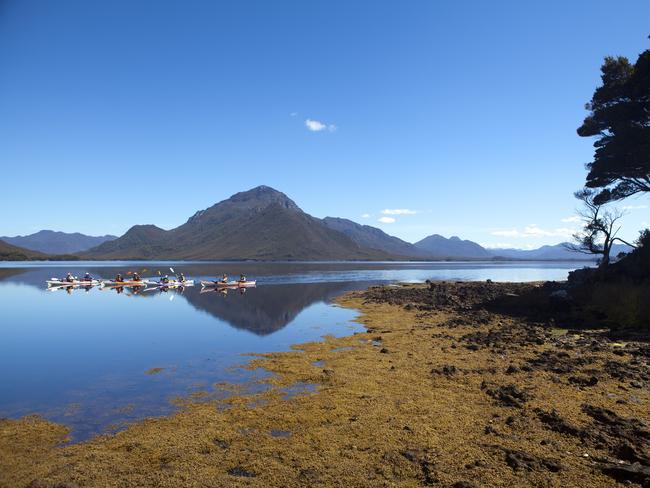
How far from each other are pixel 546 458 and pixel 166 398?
1300 cm

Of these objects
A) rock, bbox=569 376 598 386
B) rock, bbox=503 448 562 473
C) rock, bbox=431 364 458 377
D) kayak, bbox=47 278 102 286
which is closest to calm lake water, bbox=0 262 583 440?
rock, bbox=431 364 458 377

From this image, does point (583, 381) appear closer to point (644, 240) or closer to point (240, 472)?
point (240, 472)

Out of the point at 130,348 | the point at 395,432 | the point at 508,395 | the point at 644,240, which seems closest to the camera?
the point at 395,432

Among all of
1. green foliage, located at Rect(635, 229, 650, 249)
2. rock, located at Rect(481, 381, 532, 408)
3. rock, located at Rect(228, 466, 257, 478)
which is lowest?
rock, located at Rect(228, 466, 257, 478)

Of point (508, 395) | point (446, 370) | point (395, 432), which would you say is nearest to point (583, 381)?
point (508, 395)

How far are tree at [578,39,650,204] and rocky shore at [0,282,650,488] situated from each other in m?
27.2

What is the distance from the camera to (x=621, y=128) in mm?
41219

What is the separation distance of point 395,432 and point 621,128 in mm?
43521

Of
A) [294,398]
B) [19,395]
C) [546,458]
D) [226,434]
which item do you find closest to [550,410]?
[546,458]

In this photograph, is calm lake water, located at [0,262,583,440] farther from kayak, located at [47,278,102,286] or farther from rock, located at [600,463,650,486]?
kayak, located at [47,278,102,286]

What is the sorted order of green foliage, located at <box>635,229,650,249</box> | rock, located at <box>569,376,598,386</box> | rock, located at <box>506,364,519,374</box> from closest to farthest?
rock, located at <box>569,376,598,386</box> → rock, located at <box>506,364,519,374</box> → green foliage, located at <box>635,229,650,249</box>

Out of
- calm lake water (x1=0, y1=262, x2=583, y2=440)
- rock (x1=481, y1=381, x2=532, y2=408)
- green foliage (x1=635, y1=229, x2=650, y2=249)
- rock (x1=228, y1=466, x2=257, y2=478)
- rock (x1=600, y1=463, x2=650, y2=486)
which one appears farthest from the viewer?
green foliage (x1=635, y1=229, x2=650, y2=249)

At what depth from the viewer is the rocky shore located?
9.73 meters

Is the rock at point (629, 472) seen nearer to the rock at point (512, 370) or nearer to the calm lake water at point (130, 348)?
the rock at point (512, 370)
